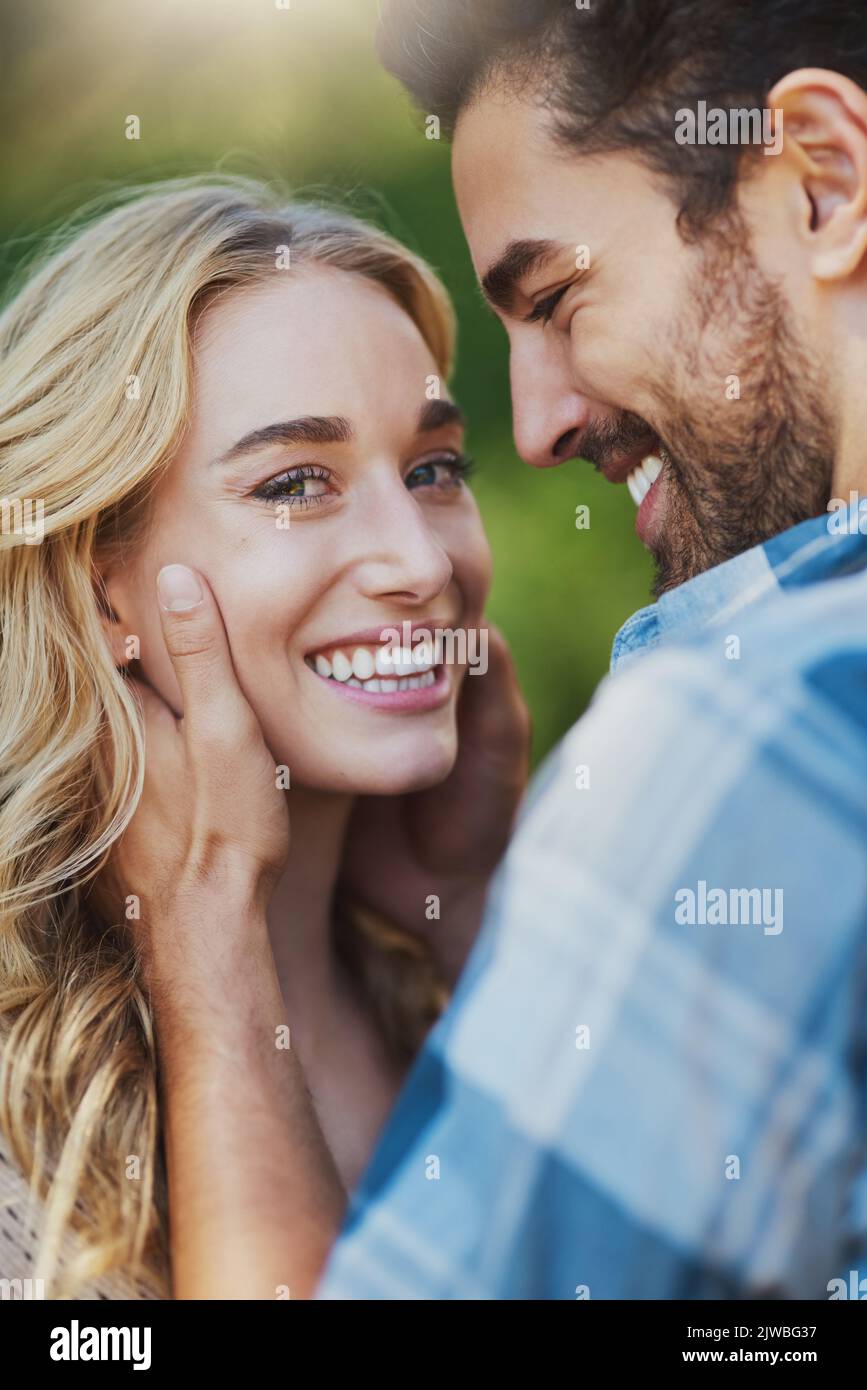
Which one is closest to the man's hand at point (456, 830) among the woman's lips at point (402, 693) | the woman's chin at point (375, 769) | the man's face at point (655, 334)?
the woman's lips at point (402, 693)

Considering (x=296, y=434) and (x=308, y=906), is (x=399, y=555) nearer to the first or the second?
(x=296, y=434)

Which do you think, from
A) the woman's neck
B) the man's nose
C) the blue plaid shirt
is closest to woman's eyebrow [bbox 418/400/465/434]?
the man's nose

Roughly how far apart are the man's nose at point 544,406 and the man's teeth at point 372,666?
37cm

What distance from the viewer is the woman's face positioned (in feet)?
6.01

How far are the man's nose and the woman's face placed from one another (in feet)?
0.56

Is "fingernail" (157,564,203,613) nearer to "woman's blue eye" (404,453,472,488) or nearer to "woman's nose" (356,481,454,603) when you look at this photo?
"woman's nose" (356,481,454,603)

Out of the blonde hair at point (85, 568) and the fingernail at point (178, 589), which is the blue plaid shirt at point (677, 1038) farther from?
the fingernail at point (178, 589)

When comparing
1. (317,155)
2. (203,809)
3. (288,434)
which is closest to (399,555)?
(288,434)

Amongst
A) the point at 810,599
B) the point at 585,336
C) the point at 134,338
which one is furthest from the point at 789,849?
the point at 134,338

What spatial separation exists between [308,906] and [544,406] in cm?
93

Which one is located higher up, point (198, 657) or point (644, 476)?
point (644, 476)

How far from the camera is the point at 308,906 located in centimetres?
212
